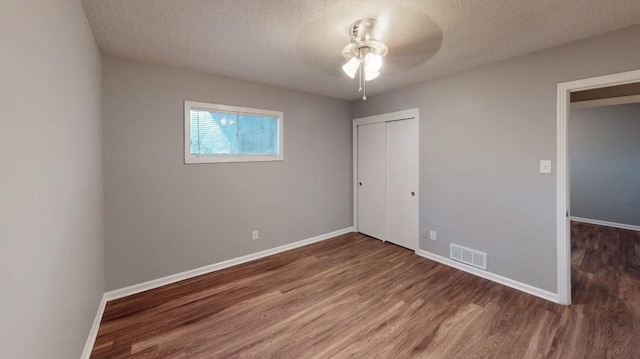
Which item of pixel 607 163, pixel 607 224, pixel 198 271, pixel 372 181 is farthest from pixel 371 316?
pixel 607 163

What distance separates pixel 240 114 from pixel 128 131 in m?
1.21

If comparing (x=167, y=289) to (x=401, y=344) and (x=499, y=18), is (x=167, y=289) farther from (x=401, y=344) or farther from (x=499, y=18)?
(x=499, y=18)

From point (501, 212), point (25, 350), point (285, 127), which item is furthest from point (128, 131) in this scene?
point (501, 212)

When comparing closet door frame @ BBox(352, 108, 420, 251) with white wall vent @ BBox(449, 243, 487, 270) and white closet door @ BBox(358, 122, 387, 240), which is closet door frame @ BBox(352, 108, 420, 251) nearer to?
white closet door @ BBox(358, 122, 387, 240)

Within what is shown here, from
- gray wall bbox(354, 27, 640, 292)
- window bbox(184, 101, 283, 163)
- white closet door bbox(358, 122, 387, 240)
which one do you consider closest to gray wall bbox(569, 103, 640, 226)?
gray wall bbox(354, 27, 640, 292)

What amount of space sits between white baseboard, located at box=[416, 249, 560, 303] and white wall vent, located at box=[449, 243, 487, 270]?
5 cm

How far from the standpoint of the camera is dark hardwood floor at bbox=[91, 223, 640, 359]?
1863mm

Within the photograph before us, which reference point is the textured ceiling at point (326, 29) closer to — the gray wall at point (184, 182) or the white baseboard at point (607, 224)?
the gray wall at point (184, 182)

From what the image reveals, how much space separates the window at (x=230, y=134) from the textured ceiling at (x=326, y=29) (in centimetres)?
52

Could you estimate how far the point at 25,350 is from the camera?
94 centimetres

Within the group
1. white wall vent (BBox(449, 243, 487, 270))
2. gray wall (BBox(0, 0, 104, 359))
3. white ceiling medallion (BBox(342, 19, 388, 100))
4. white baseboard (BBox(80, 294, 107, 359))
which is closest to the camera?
gray wall (BBox(0, 0, 104, 359))

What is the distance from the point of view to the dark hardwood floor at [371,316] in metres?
1.86

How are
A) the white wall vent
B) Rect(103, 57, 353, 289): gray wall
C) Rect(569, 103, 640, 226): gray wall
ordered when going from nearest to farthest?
1. Rect(103, 57, 353, 289): gray wall
2. the white wall vent
3. Rect(569, 103, 640, 226): gray wall

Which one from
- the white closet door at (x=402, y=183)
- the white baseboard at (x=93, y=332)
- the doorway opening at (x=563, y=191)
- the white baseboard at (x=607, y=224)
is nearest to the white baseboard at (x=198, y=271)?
the white baseboard at (x=93, y=332)
